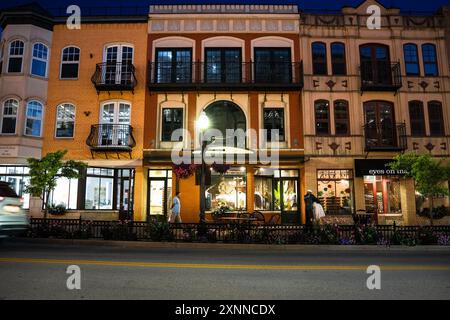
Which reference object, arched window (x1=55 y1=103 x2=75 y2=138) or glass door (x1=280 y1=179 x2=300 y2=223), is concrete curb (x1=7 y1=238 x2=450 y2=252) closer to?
glass door (x1=280 y1=179 x2=300 y2=223)

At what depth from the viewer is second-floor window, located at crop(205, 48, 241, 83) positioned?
744 inches

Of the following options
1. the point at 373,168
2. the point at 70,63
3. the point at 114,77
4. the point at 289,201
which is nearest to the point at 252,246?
the point at 289,201

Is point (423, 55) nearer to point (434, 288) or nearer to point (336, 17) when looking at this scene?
point (336, 17)

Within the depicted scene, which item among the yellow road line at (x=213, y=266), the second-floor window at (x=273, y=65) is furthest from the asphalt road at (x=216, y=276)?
the second-floor window at (x=273, y=65)

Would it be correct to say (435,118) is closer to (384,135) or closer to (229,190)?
(384,135)

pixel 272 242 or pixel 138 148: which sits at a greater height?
pixel 138 148

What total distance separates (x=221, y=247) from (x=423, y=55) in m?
17.1

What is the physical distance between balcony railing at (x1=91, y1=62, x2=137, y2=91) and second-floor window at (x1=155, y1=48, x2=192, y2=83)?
1.52 metres

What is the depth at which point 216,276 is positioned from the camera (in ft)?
20.2

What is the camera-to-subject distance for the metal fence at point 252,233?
36.9 feet

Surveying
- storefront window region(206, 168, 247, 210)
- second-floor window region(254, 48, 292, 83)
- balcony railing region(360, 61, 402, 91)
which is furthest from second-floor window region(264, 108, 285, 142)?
balcony railing region(360, 61, 402, 91)

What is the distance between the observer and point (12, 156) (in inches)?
688

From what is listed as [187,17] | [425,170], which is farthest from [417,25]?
[187,17]

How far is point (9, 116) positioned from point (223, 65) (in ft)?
40.8
